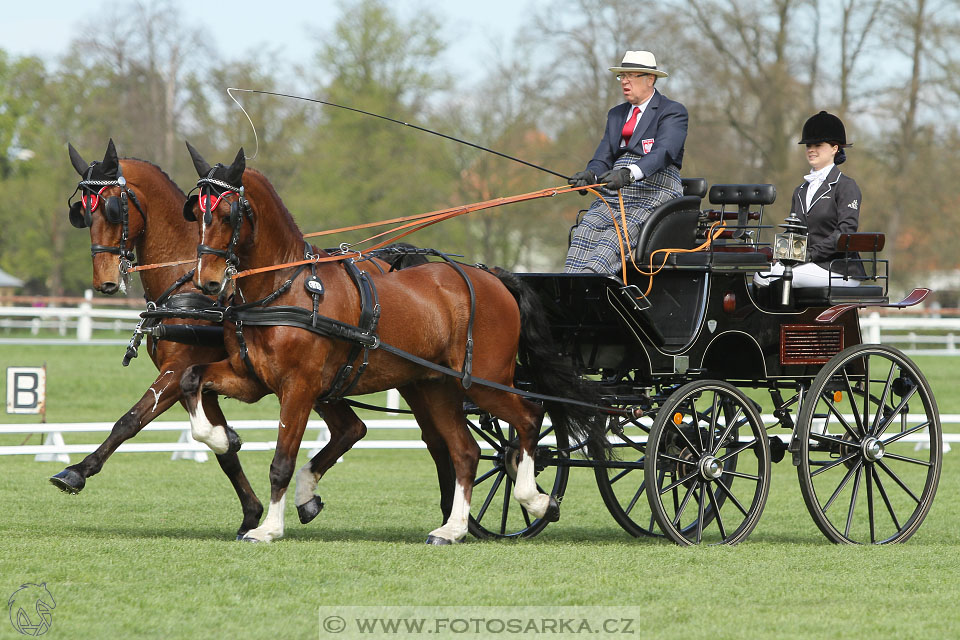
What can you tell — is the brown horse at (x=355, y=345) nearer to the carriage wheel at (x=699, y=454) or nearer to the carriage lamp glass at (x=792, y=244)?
the carriage wheel at (x=699, y=454)

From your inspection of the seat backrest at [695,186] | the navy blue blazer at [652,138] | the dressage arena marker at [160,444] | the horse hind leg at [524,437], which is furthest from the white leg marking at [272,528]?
the dressage arena marker at [160,444]

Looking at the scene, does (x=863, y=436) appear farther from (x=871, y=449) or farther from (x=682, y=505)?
(x=682, y=505)

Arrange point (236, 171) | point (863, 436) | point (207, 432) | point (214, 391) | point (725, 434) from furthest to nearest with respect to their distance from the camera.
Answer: point (863, 436), point (725, 434), point (214, 391), point (207, 432), point (236, 171)

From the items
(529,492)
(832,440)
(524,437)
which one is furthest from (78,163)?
(832,440)

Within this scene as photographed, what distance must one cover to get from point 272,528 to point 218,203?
1728 mm

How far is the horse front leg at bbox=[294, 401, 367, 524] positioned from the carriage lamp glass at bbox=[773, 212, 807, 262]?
8.93 feet

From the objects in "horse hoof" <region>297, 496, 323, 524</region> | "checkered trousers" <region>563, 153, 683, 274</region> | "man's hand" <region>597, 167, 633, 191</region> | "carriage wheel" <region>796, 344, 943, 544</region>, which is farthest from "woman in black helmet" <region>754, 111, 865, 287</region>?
"horse hoof" <region>297, 496, 323, 524</region>

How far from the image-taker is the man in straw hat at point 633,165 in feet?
23.7

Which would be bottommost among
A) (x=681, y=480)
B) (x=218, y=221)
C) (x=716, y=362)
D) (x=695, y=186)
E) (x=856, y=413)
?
(x=681, y=480)

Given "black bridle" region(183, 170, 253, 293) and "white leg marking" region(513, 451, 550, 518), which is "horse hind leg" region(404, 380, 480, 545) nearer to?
"white leg marking" region(513, 451, 550, 518)

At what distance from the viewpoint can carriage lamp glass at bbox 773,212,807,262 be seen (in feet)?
23.7

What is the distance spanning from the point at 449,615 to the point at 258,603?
0.78 meters

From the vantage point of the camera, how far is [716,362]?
7871 millimetres

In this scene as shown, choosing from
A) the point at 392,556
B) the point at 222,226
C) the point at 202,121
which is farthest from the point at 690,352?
the point at 202,121
